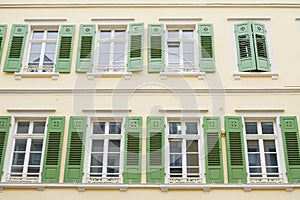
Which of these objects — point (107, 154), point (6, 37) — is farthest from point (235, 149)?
point (6, 37)

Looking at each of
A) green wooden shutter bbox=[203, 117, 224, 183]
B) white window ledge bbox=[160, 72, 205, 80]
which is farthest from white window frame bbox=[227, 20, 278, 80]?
green wooden shutter bbox=[203, 117, 224, 183]

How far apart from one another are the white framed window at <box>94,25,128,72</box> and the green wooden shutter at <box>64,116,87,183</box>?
1.84 meters

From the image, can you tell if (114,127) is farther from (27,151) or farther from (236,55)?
(236,55)

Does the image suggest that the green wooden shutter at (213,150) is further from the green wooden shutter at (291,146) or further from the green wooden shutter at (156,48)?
the green wooden shutter at (156,48)

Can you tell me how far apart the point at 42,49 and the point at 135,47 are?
282 cm

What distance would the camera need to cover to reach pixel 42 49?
45.2ft

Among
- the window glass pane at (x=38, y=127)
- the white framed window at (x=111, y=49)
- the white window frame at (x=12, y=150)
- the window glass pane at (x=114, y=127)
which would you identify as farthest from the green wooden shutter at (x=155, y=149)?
the window glass pane at (x=38, y=127)

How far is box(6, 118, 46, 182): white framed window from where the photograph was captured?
11914 mm

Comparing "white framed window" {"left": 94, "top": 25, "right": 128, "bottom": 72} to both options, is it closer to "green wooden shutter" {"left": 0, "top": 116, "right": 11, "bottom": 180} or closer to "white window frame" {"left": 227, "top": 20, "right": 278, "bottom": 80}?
"green wooden shutter" {"left": 0, "top": 116, "right": 11, "bottom": 180}

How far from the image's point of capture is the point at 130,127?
12289 mm

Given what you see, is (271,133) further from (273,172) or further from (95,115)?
(95,115)

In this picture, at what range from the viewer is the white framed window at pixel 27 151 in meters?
11.9

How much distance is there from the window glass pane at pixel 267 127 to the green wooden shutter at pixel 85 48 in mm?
5122

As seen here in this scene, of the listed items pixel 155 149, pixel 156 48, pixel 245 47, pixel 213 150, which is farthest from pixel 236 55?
pixel 155 149
